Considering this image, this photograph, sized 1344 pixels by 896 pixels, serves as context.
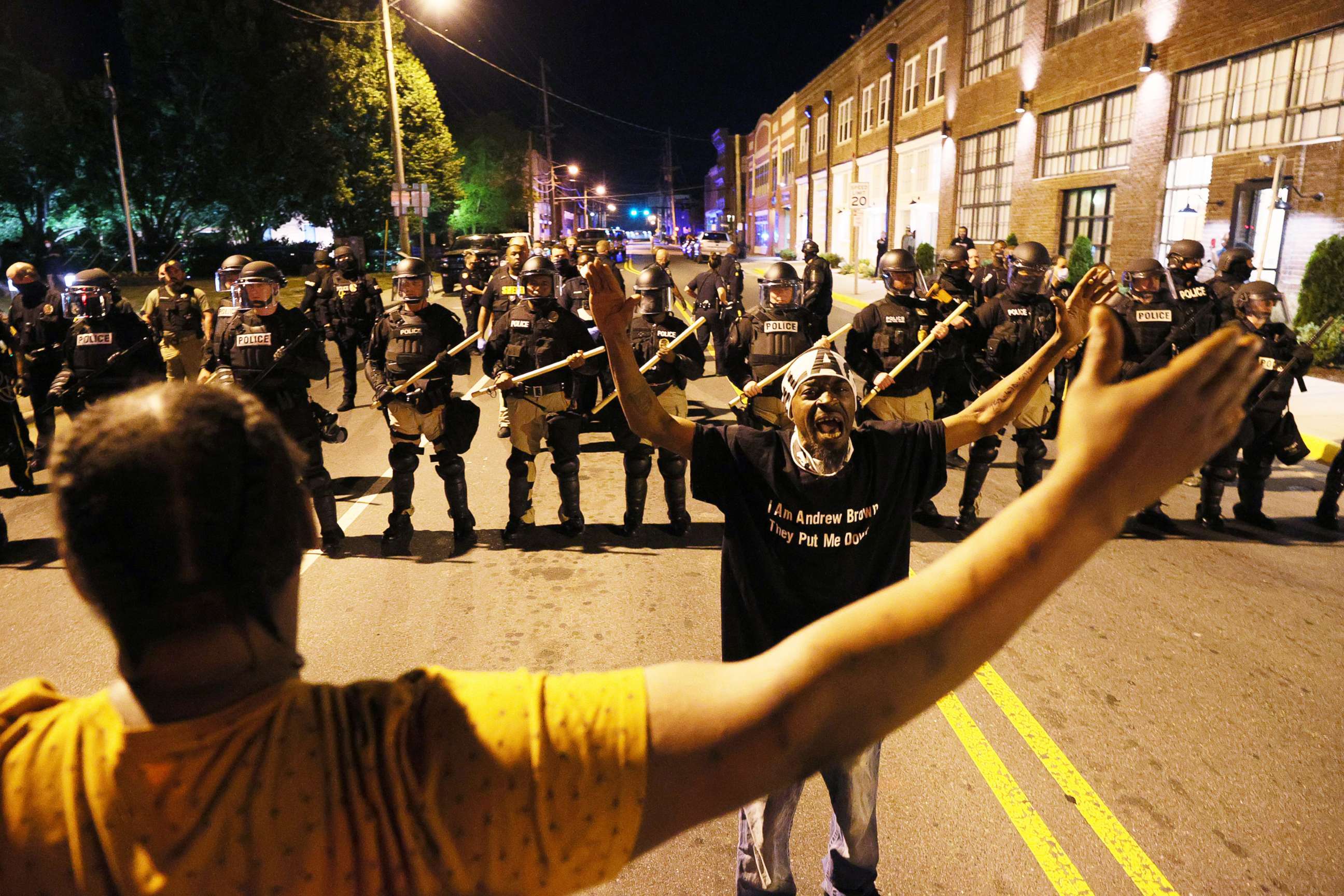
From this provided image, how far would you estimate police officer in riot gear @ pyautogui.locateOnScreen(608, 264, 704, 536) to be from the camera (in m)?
7.19

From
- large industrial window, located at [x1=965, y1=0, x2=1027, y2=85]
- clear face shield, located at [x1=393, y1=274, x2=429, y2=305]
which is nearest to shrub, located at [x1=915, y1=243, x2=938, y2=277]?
large industrial window, located at [x1=965, y1=0, x2=1027, y2=85]

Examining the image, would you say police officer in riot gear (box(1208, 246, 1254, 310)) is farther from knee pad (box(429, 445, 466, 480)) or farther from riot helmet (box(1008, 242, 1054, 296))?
knee pad (box(429, 445, 466, 480))

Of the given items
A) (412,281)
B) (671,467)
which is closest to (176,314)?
(412,281)

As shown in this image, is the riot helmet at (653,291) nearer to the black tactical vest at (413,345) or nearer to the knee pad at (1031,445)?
the black tactical vest at (413,345)

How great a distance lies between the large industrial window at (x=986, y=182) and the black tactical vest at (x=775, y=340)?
21.5 m

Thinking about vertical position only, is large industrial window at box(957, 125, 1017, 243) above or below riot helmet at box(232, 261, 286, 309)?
above

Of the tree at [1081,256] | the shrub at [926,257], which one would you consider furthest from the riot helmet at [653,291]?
the shrub at [926,257]

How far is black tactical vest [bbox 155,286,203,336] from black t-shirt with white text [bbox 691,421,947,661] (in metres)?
10.2

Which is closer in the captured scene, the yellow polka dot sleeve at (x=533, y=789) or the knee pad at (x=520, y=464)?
the yellow polka dot sleeve at (x=533, y=789)

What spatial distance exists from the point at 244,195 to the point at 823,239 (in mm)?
30618

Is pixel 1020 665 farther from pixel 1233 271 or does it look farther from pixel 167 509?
pixel 1233 271

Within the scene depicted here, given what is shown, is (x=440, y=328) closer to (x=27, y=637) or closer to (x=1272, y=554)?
(x=27, y=637)

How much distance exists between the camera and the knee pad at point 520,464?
7207mm

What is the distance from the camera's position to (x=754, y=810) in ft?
8.99
